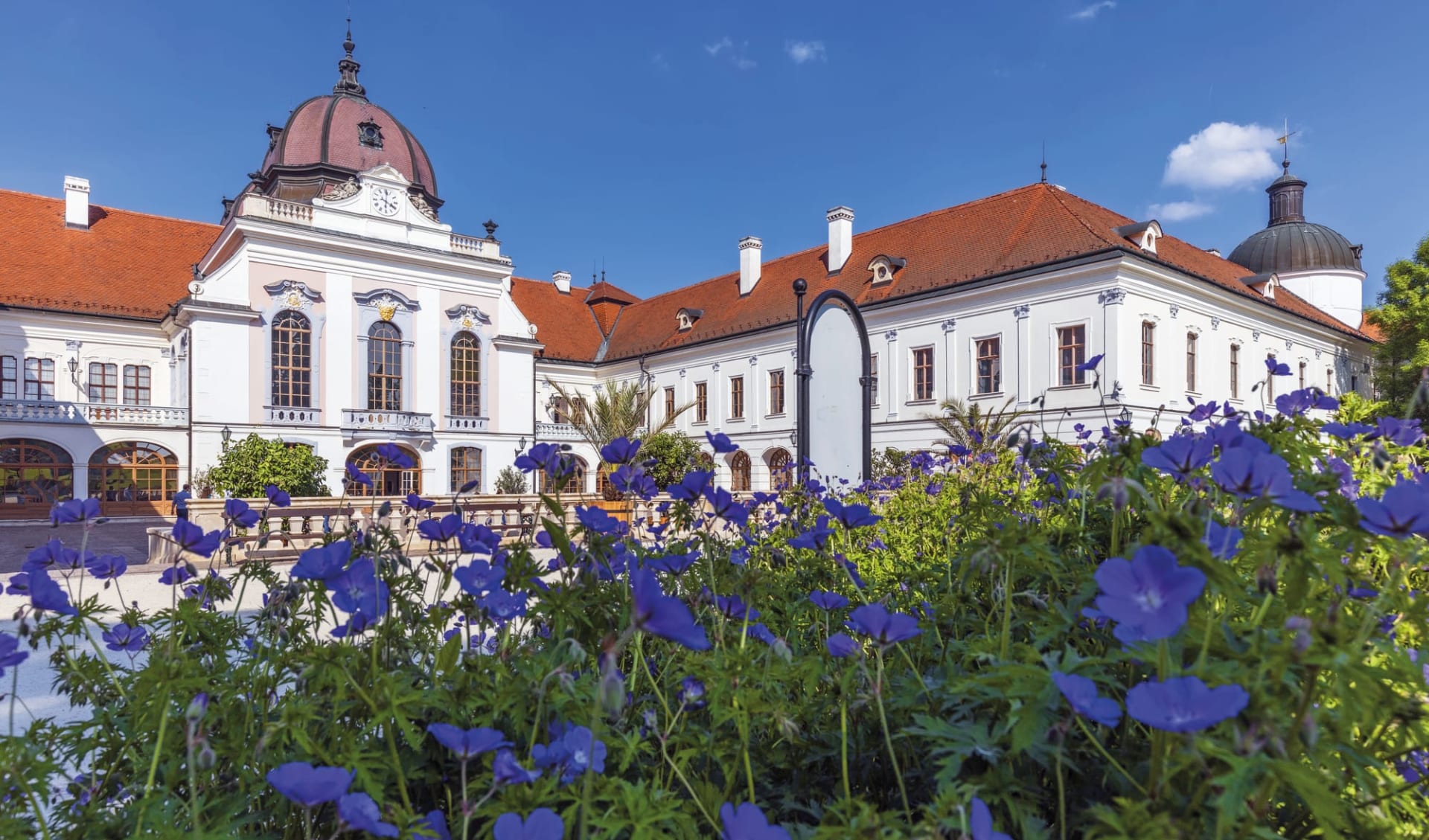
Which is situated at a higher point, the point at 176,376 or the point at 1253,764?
the point at 176,376

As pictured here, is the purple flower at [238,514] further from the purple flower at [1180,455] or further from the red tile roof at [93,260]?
the red tile roof at [93,260]

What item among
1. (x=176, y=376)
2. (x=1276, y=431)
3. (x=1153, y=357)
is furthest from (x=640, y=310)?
(x=1276, y=431)

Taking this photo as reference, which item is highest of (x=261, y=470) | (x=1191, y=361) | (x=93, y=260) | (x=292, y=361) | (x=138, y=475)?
(x=93, y=260)

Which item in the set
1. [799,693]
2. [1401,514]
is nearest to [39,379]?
[799,693]

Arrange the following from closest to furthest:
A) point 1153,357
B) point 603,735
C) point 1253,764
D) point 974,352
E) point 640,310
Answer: point 1253,764 → point 603,735 → point 1153,357 → point 974,352 → point 640,310

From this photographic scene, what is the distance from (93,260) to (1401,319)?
50.6 metres

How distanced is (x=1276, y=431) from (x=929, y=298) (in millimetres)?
22360

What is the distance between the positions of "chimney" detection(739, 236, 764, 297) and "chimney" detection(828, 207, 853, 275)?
3664 millimetres

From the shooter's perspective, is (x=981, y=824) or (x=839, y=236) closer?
(x=981, y=824)

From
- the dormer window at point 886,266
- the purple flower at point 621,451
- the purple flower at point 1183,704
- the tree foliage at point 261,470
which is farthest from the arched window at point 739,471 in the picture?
the purple flower at point 1183,704

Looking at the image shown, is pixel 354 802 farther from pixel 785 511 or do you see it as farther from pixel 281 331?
pixel 281 331

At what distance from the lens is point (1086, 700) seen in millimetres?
841

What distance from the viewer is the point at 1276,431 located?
6.42ft

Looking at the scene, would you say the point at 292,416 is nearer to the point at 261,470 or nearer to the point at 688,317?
the point at 261,470
